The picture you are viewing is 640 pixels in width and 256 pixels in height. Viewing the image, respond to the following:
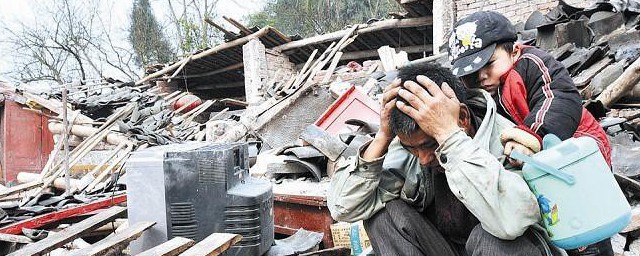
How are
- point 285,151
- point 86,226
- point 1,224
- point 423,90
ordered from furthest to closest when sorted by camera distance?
point 285,151 < point 1,224 < point 86,226 < point 423,90

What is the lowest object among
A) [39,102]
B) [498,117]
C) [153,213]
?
[153,213]

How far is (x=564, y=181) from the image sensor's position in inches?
48.0

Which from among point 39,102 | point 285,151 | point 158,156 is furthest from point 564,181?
point 39,102

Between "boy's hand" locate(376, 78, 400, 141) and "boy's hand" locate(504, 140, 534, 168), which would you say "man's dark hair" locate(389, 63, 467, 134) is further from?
"boy's hand" locate(504, 140, 534, 168)

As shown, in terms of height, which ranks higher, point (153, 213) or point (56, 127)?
point (56, 127)

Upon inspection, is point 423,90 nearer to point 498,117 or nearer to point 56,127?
point 498,117

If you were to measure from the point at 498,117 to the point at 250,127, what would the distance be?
4847mm

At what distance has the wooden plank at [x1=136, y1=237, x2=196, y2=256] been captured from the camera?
5.71 ft

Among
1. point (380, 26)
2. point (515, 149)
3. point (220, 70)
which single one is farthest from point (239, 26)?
point (515, 149)

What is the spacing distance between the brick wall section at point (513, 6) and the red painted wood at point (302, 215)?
6.12 meters

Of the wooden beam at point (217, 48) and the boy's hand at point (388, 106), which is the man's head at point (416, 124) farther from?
the wooden beam at point (217, 48)

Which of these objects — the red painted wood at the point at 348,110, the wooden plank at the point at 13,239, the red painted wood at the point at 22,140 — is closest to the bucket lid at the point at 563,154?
the wooden plank at the point at 13,239

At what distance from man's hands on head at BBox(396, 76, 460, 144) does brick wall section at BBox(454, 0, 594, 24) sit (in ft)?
23.3

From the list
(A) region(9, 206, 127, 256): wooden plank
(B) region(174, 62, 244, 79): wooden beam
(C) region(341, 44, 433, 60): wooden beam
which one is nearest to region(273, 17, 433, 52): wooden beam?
(C) region(341, 44, 433, 60): wooden beam
